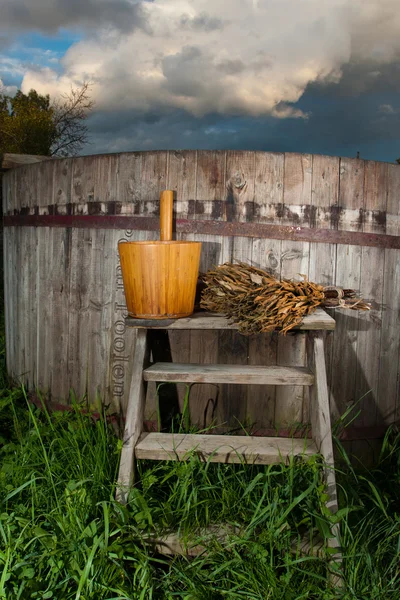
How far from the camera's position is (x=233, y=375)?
2.75m

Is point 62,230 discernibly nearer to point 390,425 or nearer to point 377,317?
point 377,317

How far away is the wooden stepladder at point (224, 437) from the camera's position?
2.61m

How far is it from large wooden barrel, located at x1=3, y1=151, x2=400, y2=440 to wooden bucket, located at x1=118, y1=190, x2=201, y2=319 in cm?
54

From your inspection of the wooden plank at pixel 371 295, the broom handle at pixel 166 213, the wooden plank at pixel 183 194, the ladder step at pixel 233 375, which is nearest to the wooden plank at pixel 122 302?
the wooden plank at pixel 183 194

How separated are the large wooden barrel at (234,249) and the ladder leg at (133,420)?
57cm

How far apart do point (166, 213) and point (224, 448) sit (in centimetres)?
131

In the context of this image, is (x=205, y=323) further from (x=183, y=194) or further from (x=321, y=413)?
(x=183, y=194)

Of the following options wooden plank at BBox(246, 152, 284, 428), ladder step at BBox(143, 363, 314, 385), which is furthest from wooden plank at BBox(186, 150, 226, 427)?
ladder step at BBox(143, 363, 314, 385)

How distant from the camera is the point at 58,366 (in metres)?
4.02

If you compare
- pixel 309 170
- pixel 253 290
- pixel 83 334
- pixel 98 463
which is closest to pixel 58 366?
pixel 83 334

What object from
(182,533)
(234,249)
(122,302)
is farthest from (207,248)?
(182,533)

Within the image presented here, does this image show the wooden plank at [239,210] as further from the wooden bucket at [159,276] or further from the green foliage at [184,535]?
the green foliage at [184,535]

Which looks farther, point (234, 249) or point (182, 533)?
point (234, 249)

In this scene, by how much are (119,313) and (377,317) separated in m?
1.64
